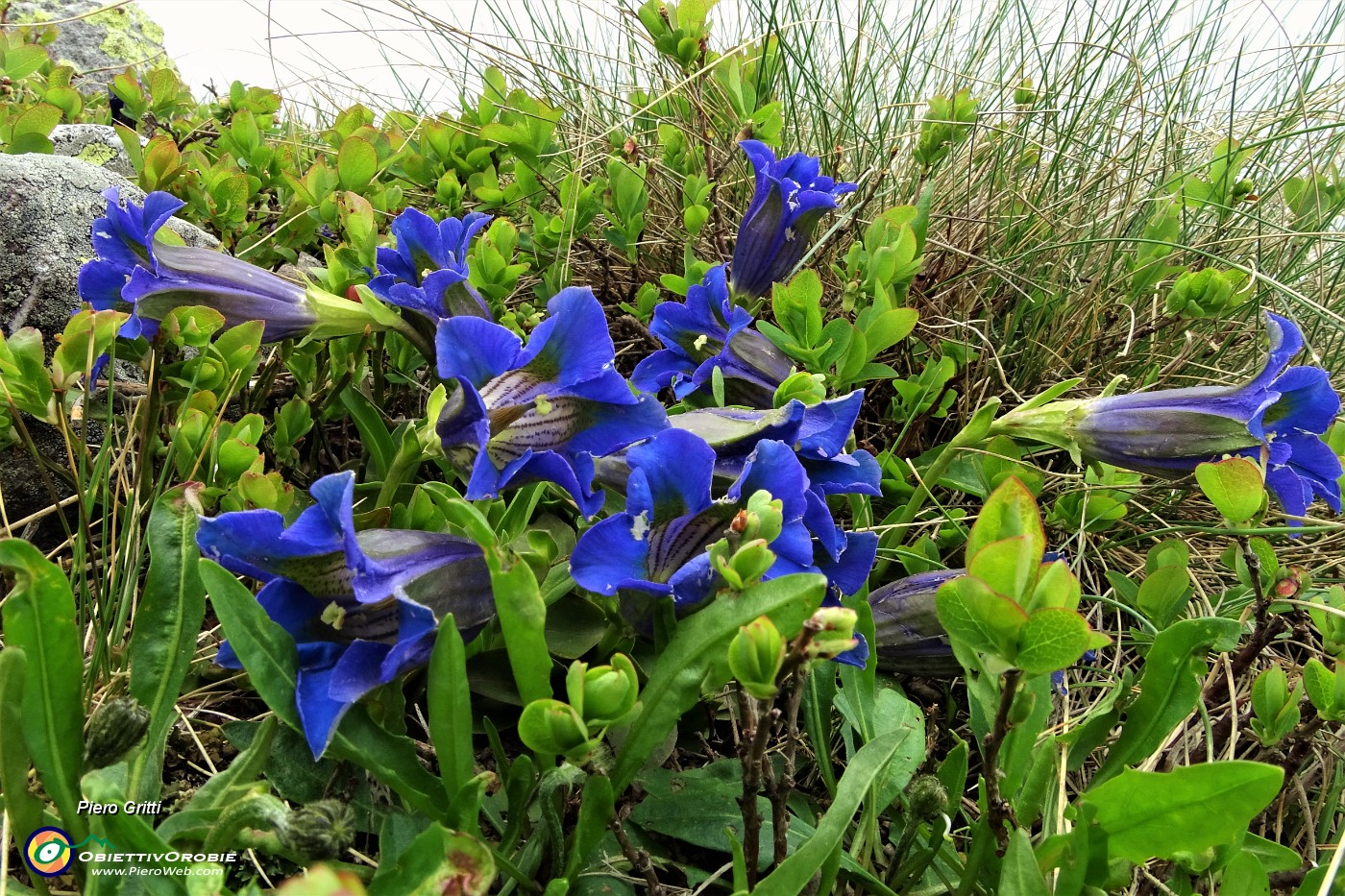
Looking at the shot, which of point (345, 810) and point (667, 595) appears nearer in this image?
point (345, 810)

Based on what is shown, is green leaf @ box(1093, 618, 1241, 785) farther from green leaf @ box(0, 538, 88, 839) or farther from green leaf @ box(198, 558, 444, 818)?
green leaf @ box(0, 538, 88, 839)

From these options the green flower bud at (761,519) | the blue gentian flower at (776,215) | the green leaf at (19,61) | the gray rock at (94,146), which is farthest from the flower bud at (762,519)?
the green leaf at (19,61)

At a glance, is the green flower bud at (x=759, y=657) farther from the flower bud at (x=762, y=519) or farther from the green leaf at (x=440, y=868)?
the green leaf at (x=440, y=868)

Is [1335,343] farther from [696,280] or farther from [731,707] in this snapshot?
[731,707]

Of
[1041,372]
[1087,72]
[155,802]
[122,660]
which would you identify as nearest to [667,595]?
[155,802]

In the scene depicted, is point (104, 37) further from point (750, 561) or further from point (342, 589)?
point (750, 561)

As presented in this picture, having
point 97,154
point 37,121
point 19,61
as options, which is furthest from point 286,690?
point 19,61
